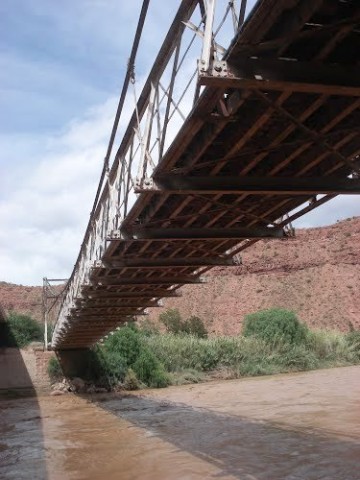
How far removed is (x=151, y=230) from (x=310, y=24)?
5666 millimetres

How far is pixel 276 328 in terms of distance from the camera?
136 feet

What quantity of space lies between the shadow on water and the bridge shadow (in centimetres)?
271

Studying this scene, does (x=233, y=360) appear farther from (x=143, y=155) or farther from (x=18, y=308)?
(x=18, y=308)

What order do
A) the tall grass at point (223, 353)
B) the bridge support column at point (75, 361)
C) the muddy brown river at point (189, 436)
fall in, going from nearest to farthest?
the muddy brown river at point (189, 436) < the bridge support column at point (75, 361) < the tall grass at point (223, 353)

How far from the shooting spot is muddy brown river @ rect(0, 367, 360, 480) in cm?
1027

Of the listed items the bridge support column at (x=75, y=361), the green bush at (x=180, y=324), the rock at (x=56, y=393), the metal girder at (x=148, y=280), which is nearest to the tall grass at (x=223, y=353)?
the bridge support column at (x=75, y=361)

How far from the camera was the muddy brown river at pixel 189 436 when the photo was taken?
33.7 feet

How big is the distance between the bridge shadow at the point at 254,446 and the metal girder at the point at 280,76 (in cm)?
635

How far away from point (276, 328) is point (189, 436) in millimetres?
28095

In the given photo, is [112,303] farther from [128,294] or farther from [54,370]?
[54,370]

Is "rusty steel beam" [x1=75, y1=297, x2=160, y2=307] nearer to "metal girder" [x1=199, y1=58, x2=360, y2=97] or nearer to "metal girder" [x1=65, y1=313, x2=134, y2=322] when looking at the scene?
"metal girder" [x1=65, y1=313, x2=134, y2=322]

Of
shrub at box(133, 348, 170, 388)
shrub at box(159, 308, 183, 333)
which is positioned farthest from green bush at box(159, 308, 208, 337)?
shrub at box(133, 348, 170, 388)

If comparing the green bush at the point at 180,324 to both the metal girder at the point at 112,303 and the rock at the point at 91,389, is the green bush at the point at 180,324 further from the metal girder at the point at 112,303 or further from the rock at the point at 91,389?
the metal girder at the point at 112,303

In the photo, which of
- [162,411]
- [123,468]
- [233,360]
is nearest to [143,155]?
[123,468]
